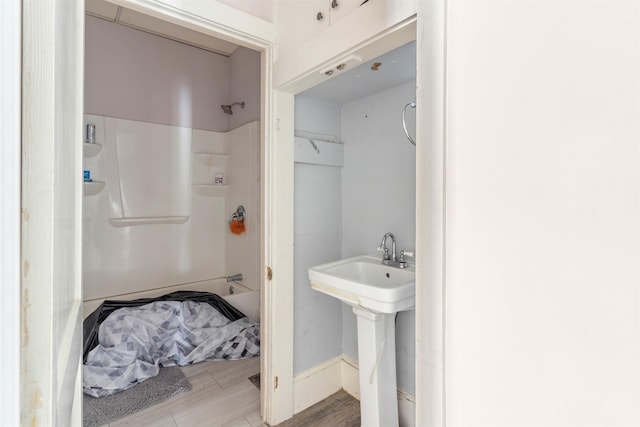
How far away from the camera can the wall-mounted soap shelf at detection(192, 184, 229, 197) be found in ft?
10.1

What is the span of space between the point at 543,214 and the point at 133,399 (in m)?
2.22

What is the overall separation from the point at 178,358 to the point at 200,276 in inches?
38.1

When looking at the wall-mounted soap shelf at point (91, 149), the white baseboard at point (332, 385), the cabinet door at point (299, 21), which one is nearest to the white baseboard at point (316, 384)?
the white baseboard at point (332, 385)

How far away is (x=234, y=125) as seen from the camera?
313 cm

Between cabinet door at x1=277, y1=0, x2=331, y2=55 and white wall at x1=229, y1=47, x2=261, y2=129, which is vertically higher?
white wall at x1=229, y1=47, x2=261, y2=129

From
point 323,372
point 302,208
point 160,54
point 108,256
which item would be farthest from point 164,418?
point 160,54

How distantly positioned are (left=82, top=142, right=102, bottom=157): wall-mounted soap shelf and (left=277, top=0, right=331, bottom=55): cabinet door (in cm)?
190

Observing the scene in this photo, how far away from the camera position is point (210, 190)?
3.12 m

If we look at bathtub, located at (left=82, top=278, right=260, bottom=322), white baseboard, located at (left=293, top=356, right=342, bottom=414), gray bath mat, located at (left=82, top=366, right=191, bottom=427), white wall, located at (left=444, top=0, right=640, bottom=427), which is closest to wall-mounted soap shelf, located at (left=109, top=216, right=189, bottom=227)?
bathtub, located at (left=82, top=278, right=260, bottom=322)

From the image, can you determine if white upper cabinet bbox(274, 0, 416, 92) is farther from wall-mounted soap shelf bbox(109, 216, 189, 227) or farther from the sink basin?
wall-mounted soap shelf bbox(109, 216, 189, 227)

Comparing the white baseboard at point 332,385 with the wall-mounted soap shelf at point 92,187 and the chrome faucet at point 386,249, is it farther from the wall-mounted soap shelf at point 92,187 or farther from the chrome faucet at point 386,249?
the wall-mounted soap shelf at point 92,187

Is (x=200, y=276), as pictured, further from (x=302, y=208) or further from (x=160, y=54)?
(x=160, y=54)
